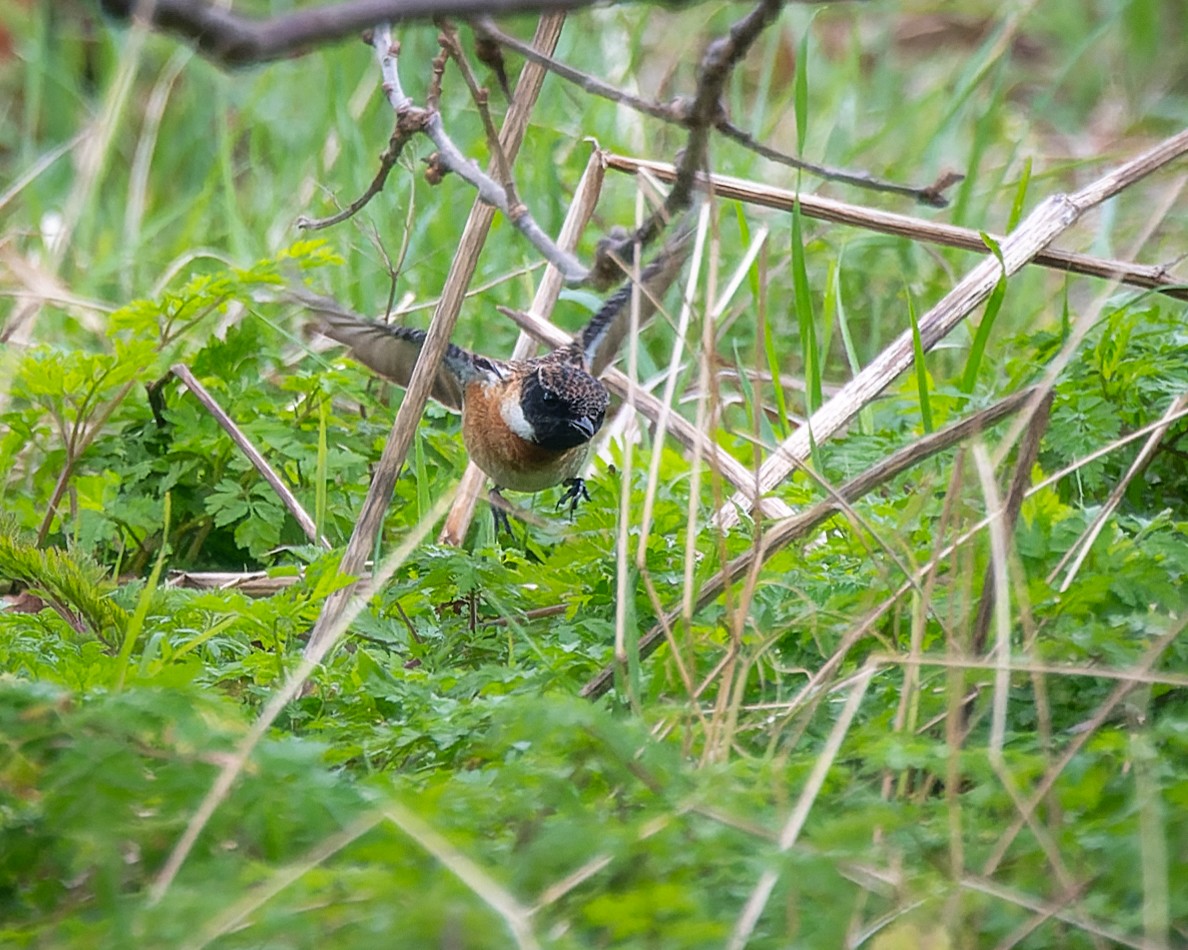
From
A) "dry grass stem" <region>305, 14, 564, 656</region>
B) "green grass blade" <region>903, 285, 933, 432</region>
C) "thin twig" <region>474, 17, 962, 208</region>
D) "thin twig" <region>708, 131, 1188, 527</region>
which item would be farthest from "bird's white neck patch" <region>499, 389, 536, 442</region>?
"thin twig" <region>474, 17, 962, 208</region>

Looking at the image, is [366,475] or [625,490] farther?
[366,475]

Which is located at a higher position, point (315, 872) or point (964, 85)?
point (964, 85)

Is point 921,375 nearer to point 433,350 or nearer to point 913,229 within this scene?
point 913,229

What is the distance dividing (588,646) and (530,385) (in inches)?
48.6

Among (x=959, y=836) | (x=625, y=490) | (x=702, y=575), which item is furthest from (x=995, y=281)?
(x=959, y=836)

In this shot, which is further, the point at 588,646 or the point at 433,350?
the point at 433,350

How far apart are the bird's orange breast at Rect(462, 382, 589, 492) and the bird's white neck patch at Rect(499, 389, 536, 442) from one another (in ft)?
0.05

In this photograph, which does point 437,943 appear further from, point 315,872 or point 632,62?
point 632,62

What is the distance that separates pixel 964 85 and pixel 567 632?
418 cm

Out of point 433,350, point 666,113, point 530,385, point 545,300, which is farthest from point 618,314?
point 666,113

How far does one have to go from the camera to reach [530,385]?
13.3ft

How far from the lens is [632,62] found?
6355 mm

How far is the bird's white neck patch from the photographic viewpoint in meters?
3.93

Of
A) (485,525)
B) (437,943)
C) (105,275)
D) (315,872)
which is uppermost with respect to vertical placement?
(105,275)
